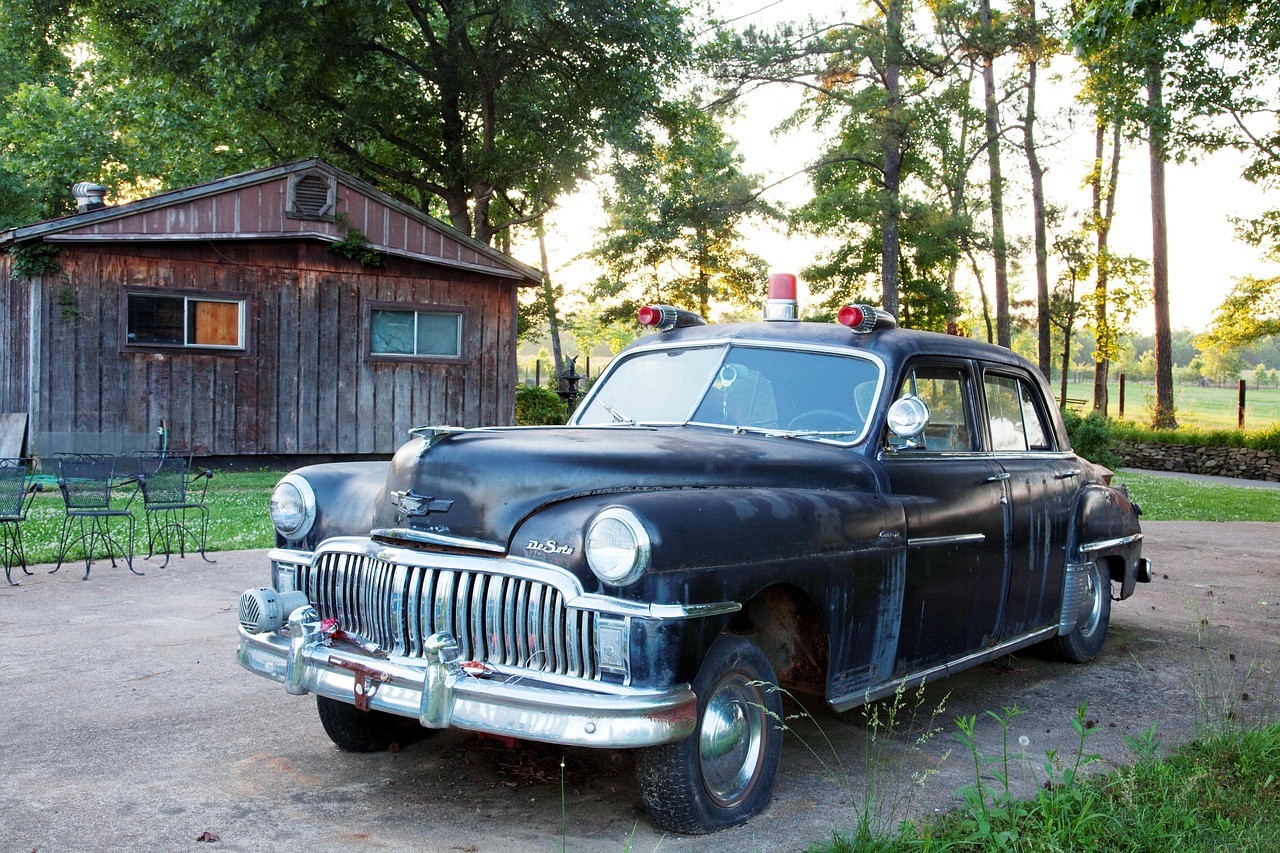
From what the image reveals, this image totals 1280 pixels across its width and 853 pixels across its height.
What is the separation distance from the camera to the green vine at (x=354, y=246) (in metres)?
16.1

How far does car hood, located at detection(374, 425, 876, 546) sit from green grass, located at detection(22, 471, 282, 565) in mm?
6583

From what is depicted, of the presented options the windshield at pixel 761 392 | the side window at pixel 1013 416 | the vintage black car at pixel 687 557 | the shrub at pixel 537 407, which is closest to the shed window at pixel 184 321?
the shrub at pixel 537 407

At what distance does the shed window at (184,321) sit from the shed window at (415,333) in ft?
6.53

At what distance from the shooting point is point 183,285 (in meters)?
15.3

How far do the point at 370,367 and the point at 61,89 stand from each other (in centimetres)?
2639

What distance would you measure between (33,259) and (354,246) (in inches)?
163

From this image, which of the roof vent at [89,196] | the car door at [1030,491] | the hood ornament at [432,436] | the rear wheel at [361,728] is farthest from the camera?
the roof vent at [89,196]

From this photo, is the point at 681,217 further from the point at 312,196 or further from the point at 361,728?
the point at 361,728

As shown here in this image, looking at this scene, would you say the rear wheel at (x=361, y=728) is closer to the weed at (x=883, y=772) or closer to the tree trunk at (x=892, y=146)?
the weed at (x=883, y=772)

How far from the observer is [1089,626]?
6.39 metres

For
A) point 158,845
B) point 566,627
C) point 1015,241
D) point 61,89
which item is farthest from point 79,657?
point 61,89

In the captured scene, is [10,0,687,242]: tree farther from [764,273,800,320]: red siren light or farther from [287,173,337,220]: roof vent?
[764,273,800,320]: red siren light

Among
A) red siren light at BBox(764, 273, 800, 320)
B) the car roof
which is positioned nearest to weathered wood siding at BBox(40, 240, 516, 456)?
the car roof

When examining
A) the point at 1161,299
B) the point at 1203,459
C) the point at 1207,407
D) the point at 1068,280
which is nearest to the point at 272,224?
the point at 1203,459
